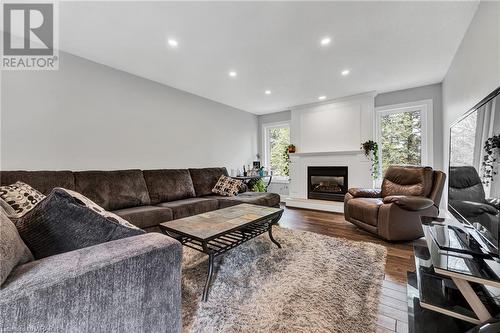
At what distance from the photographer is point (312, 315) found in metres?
1.34

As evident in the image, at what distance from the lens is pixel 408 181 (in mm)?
3029

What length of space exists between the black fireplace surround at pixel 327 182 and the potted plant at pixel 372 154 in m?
0.51

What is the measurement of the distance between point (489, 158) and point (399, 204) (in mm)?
1503

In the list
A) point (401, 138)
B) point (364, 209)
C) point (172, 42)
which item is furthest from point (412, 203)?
point (172, 42)

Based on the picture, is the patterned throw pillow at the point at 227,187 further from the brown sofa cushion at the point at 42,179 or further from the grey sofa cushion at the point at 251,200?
the brown sofa cushion at the point at 42,179

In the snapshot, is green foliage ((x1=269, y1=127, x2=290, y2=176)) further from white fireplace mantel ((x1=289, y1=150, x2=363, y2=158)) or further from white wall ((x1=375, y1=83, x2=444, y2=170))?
white wall ((x1=375, y1=83, x2=444, y2=170))

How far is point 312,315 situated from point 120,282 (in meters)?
1.19

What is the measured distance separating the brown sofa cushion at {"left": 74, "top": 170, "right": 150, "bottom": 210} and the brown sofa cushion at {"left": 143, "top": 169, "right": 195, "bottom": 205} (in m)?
0.11

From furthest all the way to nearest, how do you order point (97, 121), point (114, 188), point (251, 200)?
point (251, 200) < point (97, 121) < point (114, 188)

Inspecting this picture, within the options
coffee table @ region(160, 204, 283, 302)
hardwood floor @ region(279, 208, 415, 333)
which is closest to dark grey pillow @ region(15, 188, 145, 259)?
coffee table @ region(160, 204, 283, 302)

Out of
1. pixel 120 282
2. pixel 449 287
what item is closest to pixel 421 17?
pixel 449 287

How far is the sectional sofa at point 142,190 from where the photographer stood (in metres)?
2.27

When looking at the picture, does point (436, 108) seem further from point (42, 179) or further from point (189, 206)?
point (42, 179)

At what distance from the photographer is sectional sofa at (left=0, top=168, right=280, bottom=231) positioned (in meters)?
2.27
